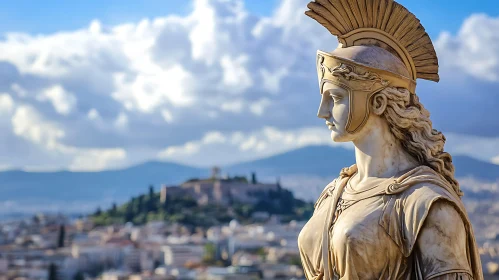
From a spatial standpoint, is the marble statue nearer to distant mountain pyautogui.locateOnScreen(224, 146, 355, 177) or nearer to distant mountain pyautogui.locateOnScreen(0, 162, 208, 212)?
distant mountain pyautogui.locateOnScreen(0, 162, 208, 212)

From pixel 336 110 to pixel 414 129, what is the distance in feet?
0.67

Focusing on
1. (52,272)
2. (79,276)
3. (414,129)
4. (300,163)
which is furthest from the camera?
(300,163)

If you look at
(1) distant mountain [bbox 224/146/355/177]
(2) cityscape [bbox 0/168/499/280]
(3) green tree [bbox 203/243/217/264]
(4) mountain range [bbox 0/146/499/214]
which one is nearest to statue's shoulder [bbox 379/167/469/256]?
(2) cityscape [bbox 0/168/499/280]

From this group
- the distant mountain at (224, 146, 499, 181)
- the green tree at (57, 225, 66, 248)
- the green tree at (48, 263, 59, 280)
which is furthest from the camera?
the distant mountain at (224, 146, 499, 181)

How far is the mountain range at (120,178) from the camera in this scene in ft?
514

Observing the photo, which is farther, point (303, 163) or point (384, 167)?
point (303, 163)

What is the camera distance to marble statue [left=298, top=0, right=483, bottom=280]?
280 cm

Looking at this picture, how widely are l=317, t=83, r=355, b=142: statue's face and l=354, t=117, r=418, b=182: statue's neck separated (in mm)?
53

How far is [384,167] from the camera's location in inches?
117

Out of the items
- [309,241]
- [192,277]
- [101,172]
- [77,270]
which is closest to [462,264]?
[309,241]

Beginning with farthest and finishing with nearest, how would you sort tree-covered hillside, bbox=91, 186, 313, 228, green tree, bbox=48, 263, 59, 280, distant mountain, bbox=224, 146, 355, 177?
distant mountain, bbox=224, 146, 355, 177
tree-covered hillside, bbox=91, 186, 313, 228
green tree, bbox=48, 263, 59, 280

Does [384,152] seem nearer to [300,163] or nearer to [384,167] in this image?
[384,167]

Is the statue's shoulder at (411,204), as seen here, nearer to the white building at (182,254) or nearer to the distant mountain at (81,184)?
the white building at (182,254)

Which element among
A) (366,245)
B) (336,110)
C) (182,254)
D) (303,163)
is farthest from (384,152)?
(303,163)
